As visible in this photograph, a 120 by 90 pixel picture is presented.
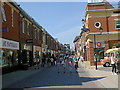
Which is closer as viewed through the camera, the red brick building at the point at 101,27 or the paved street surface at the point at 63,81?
the paved street surface at the point at 63,81

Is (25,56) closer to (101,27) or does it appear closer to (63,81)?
(101,27)

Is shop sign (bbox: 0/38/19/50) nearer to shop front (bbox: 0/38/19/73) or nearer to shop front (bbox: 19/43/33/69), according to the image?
shop front (bbox: 0/38/19/73)

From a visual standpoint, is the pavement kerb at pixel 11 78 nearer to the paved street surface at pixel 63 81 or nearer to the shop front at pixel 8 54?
the paved street surface at pixel 63 81

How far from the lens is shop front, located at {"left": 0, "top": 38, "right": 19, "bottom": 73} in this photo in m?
17.8

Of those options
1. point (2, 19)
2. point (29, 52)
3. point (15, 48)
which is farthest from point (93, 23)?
point (2, 19)

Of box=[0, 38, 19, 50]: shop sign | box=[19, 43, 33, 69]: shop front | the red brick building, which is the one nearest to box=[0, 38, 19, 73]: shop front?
box=[0, 38, 19, 50]: shop sign

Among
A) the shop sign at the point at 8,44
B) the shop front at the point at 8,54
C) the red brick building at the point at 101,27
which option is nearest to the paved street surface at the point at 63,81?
the shop front at the point at 8,54

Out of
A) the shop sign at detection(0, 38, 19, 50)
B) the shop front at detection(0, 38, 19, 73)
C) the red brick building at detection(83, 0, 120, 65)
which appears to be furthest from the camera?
the red brick building at detection(83, 0, 120, 65)

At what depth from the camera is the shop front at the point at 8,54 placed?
1776cm

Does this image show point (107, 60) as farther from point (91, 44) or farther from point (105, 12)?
point (105, 12)

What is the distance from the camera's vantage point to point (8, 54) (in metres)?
19.8

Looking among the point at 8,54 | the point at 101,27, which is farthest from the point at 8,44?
the point at 101,27

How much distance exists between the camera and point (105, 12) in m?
30.4

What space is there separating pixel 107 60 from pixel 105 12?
25.4 feet
